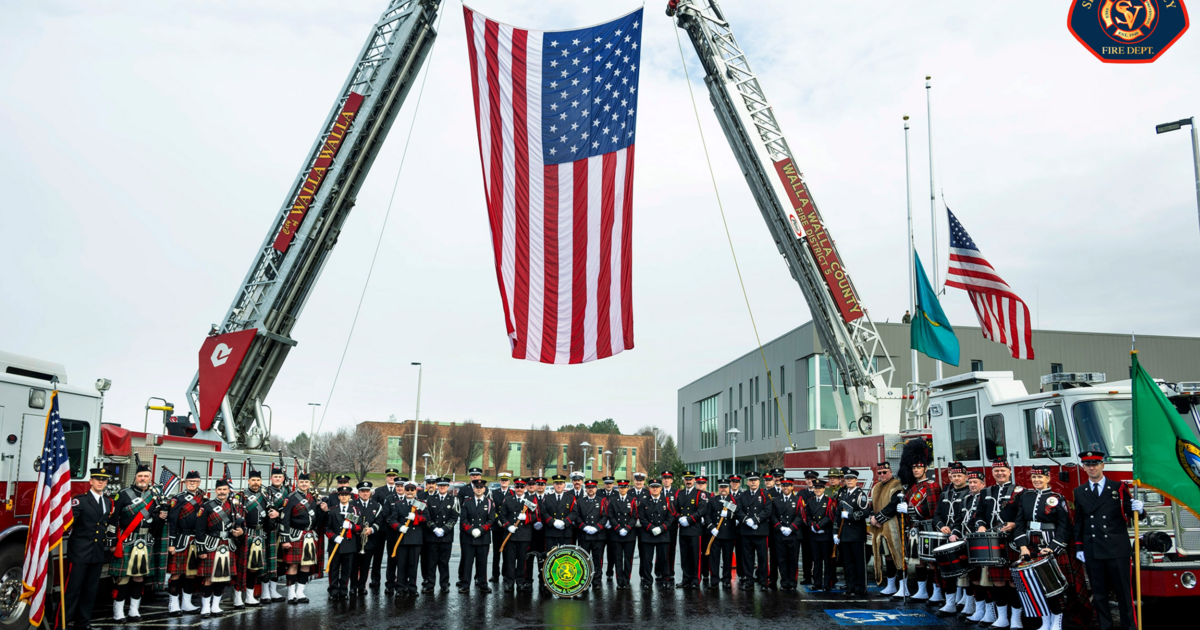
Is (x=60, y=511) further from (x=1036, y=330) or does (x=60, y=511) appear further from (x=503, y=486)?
(x=1036, y=330)

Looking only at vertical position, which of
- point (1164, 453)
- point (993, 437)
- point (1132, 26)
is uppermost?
point (1132, 26)

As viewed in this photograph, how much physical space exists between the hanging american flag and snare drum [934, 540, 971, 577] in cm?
578

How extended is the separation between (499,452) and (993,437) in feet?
227

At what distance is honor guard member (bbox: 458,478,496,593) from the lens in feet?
39.8

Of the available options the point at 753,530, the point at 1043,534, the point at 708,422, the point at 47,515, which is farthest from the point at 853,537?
the point at 708,422

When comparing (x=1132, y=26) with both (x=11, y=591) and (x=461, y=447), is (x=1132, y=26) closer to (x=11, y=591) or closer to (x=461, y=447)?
(x=11, y=591)

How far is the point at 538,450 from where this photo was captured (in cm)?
7831

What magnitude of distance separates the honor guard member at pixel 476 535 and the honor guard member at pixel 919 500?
5853 mm

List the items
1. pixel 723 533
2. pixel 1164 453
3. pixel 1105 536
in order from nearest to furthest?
pixel 1164 453 < pixel 1105 536 < pixel 723 533

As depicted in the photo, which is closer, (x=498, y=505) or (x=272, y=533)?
(x=272, y=533)

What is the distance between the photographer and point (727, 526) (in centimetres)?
1275

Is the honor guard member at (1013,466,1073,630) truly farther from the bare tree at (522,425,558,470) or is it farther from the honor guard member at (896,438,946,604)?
the bare tree at (522,425,558,470)

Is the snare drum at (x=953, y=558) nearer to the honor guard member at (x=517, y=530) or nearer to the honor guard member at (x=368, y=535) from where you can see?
the honor guard member at (x=517, y=530)

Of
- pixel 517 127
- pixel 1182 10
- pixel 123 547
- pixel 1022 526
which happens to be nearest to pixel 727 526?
pixel 1022 526
